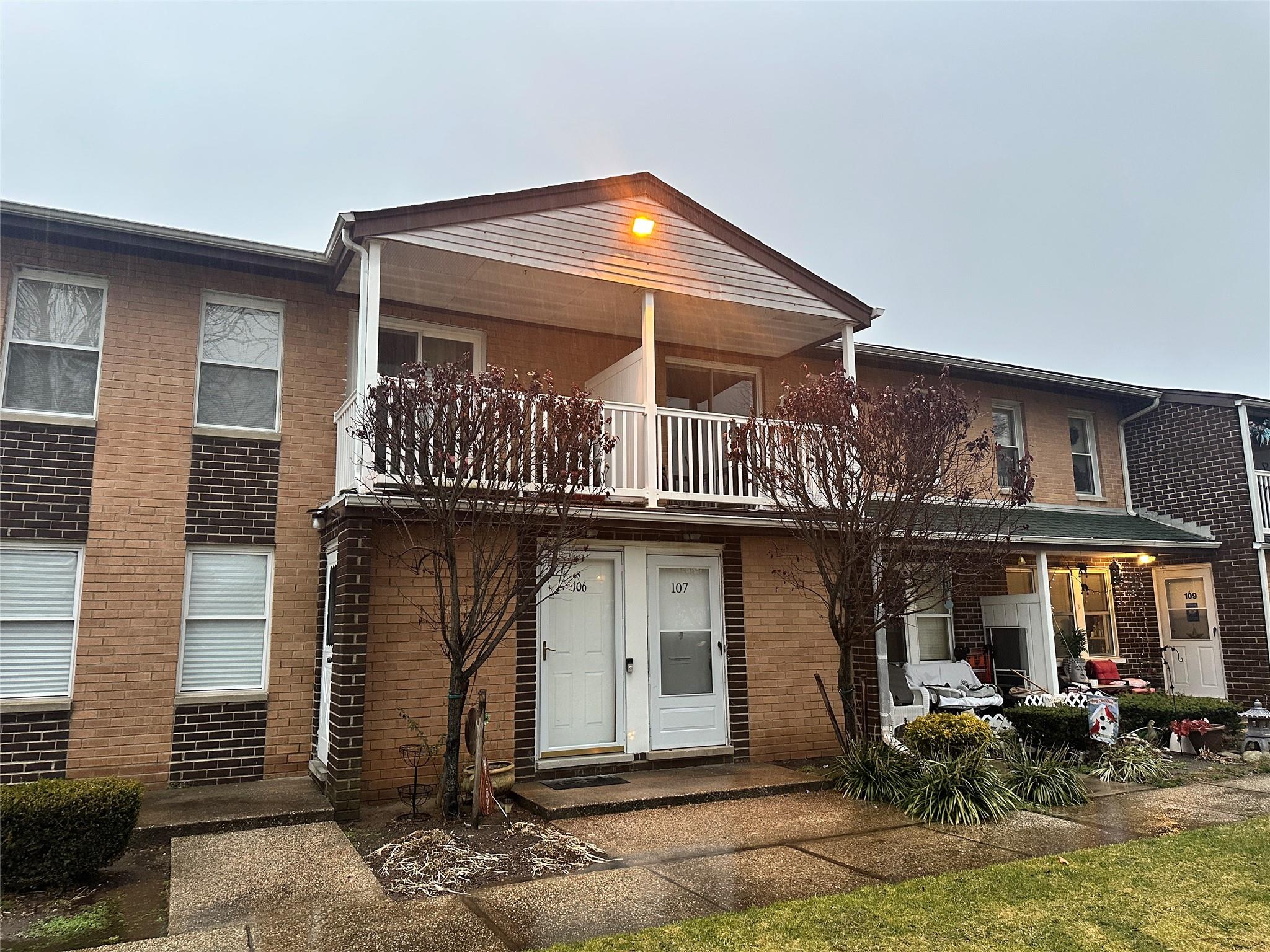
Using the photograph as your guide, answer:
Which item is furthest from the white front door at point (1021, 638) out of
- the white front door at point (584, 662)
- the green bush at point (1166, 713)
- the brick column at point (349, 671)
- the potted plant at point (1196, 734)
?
the brick column at point (349, 671)

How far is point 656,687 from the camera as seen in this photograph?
971 centimetres

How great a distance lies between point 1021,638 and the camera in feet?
43.7

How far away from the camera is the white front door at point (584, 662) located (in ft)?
30.3

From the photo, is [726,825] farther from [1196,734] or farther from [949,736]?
[1196,734]

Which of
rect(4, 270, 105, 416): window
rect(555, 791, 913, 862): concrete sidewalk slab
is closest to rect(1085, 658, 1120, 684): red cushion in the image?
rect(555, 791, 913, 862): concrete sidewalk slab

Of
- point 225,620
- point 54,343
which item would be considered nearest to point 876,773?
point 225,620

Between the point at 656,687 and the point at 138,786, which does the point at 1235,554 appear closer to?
the point at 656,687

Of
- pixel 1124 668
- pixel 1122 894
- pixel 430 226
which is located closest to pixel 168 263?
pixel 430 226

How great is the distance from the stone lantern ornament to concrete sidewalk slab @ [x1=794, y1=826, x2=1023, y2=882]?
22.2ft

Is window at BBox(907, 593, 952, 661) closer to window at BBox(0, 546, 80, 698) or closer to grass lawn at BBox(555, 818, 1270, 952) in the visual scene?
grass lawn at BBox(555, 818, 1270, 952)

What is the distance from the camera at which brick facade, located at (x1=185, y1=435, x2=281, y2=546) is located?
352 inches

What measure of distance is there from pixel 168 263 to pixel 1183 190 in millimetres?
79884

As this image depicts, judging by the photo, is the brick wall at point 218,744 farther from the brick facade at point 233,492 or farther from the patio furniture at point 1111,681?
the patio furniture at point 1111,681

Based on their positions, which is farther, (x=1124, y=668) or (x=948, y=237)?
(x=948, y=237)
